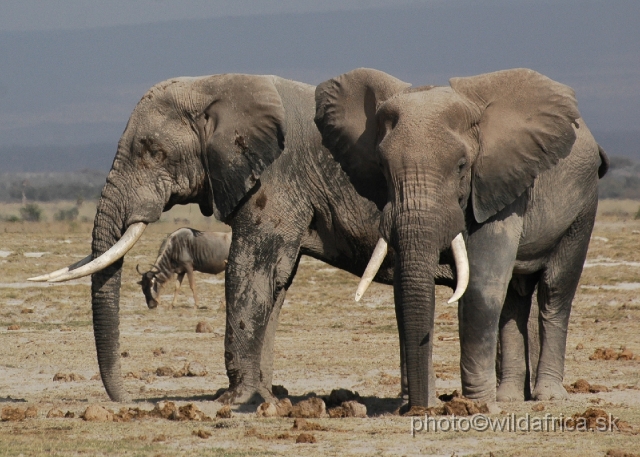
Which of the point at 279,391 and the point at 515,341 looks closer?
the point at 515,341

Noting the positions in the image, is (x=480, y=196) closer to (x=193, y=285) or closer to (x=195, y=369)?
(x=195, y=369)

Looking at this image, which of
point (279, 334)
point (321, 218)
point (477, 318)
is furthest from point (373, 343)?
point (477, 318)

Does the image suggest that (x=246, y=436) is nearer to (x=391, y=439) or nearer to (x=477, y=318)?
(x=391, y=439)

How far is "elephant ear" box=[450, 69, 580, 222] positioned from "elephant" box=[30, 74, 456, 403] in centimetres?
120

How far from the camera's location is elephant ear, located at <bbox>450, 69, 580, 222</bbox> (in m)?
9.10

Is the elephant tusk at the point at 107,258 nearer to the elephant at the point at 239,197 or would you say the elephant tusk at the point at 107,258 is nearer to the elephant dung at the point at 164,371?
the elephant at the point at 239,197

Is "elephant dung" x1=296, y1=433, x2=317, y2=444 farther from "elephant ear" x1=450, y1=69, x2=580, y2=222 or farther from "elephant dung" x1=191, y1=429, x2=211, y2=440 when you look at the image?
"elephant ear" x1=450, y1=69, x2=580, y2=222

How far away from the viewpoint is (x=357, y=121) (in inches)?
386

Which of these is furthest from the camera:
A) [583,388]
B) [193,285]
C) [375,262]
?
[193,285]

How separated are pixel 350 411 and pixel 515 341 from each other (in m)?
1.94

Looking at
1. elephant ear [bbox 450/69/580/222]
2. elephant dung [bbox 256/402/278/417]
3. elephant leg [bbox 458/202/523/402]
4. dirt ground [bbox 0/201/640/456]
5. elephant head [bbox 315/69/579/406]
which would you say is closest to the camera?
dirt ground [bbox 0/201/640/456]

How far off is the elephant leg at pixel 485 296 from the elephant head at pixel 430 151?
183mm

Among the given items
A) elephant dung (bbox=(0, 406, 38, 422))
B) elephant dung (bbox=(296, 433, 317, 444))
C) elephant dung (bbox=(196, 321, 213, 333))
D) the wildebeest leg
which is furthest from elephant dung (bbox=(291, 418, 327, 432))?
the wildebeest leg

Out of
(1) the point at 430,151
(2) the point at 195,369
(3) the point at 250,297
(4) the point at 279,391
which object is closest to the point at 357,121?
(1) the point at 430,151
